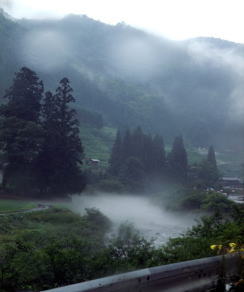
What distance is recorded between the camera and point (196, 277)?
5438mm

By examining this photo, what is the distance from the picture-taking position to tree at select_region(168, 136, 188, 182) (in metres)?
72.5

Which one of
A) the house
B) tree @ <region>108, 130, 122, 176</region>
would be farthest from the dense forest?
the house

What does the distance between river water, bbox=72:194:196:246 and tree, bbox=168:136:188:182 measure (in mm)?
19381

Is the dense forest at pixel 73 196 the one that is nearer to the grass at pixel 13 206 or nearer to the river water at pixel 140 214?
the grass at pixel 13 206

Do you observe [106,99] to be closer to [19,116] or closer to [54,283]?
[19,116]

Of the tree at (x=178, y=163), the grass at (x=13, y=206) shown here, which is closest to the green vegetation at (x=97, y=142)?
the tree at (x=178, y=163)

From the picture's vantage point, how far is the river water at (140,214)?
2990 cm

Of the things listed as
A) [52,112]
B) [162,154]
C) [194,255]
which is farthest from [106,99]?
[194,255]

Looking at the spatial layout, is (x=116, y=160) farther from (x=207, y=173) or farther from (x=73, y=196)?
(x=73, y=196)

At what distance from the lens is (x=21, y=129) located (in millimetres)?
36531

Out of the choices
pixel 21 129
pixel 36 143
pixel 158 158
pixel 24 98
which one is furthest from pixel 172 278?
pixel 158 158

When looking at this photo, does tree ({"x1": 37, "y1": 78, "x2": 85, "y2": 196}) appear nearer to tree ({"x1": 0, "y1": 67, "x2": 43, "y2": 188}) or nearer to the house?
tree ({"x1": 0, "y1": 67, "x2": 43, "y2": 188})

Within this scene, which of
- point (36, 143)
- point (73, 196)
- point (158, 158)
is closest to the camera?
point (36, 143)

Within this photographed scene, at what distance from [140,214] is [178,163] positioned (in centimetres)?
3557
